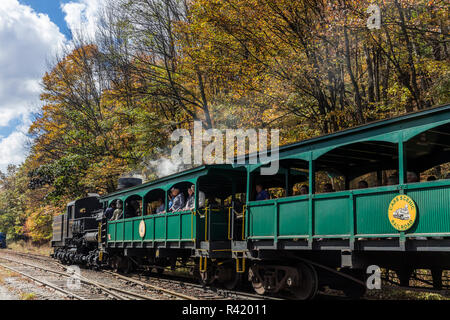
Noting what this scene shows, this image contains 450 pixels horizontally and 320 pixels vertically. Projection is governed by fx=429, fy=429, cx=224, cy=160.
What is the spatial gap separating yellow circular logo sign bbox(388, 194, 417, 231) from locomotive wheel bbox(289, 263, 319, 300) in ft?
9.09

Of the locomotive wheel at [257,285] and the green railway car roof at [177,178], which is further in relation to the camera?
the green railway car roof at [177,178]

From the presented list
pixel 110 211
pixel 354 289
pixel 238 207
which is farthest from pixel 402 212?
pixel 110 211

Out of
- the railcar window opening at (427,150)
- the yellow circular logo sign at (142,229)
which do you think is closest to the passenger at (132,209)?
the yellow circular logo sign at (142,229)

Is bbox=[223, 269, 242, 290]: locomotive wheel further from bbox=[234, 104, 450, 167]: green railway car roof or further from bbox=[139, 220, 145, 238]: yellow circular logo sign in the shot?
bbox=[139, 220, 145, 238]: yellow circular logo sign

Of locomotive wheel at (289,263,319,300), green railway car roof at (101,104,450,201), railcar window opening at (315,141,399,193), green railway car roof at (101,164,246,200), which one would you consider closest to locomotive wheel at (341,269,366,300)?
locomotive wheel at (289,263,319,300)

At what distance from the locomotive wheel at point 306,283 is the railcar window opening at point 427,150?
2959 mm

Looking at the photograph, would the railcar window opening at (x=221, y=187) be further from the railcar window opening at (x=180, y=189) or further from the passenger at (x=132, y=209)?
the passenger at (x=132, y=209)

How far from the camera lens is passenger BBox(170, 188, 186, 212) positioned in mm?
12969

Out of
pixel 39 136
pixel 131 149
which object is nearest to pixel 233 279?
pixel 131 149

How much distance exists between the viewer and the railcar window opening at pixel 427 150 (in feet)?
24.0

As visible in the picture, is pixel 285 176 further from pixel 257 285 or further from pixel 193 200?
pixel 257 285

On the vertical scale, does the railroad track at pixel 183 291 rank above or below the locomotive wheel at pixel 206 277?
below

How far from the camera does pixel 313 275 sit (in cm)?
926
